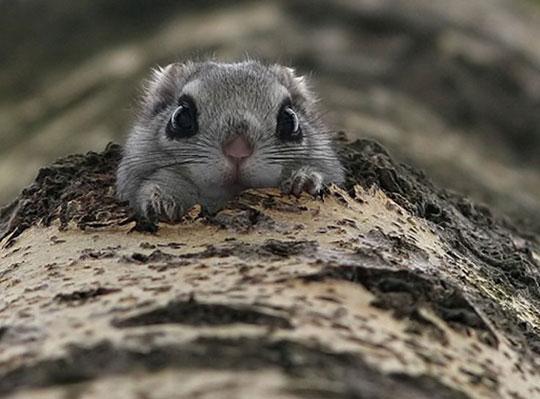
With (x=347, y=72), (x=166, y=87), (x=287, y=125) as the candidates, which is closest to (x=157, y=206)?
(x=287, y=125)

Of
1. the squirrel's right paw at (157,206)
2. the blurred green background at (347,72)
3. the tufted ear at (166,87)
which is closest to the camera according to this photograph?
the squirrel's right paw at (157,206)

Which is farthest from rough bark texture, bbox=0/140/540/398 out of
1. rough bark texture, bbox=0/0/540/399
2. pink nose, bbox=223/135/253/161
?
pink nose, bbox=223/135/253/161

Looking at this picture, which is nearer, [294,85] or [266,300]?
[266,300]

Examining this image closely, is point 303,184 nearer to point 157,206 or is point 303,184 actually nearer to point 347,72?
point 157,206

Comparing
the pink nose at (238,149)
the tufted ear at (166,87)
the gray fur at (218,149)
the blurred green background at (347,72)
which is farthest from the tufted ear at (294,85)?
the blurred green background at (347,72)

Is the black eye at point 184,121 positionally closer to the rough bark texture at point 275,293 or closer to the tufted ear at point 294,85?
the rough bark texture at point 275,293

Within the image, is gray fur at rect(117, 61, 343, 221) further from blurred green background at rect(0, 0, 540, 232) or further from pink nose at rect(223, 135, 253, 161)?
blurred green background at rect(0, 0, 540, 232)
